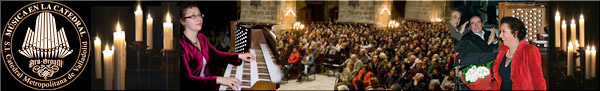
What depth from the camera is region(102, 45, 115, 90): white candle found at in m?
5.75

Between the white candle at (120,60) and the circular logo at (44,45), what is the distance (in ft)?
1.20

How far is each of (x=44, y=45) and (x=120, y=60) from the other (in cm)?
71

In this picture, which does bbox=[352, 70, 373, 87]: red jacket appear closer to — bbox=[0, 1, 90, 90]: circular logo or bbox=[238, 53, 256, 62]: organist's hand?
bbox=[238, 53, 256, 62]: organist's hand

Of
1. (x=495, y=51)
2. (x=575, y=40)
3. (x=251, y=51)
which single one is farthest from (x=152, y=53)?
(x=575, y=40)

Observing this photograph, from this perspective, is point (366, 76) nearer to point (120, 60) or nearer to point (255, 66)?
point (255, 66)

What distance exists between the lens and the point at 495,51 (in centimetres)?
567

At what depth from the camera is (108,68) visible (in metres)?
5.77

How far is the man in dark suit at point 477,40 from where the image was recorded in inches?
222

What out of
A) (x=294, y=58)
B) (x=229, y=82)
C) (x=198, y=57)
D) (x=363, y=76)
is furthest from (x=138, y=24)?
(x=363, y=76)

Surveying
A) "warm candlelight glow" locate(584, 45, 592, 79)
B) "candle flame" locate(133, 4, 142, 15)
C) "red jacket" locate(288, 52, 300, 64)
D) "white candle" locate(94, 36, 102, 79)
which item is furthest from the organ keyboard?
"warm candlelight glow" locate(584, 45, 592, 79)

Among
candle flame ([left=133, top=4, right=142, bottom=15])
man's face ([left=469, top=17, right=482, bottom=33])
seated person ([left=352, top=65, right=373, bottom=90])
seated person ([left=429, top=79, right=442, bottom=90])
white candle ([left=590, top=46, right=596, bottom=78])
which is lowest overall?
seated person ([left=429, top=79, right=442, bottom=90])

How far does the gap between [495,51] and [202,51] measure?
7.72 ft

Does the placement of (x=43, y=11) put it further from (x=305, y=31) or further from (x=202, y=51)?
(x=305, y=31)

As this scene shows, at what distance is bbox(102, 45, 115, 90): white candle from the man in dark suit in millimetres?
2800
